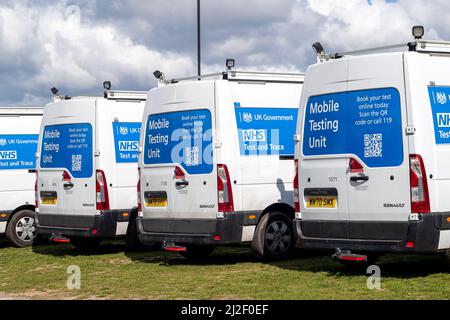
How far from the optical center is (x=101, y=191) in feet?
49.2

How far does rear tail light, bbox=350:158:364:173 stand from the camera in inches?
427

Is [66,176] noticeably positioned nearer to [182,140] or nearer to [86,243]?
[86,243]

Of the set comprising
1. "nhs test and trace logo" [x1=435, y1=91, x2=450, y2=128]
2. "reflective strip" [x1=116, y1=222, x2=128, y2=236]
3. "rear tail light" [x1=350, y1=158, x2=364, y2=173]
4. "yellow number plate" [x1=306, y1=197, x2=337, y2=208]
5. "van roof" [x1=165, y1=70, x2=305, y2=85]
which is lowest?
"reflective strip" [x1=116, y1=222, x2=128, y2=236]

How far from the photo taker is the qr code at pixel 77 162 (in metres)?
15.3

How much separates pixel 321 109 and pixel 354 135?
2.36ft

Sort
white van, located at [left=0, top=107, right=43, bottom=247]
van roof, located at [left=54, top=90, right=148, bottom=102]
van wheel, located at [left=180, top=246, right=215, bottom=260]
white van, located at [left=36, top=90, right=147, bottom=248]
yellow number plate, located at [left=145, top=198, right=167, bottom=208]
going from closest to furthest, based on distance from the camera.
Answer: yellow number plate, located at [left=145, top=198, right=167, bottom=208]
van wheel, located at [left=180, top=246, right=215, bottom=260]
white van, located at [left=36, top=90, right=147, bottom=248]
van roof, located at [left=54, top=90, right=148, bottom=102]
white van, located at [left=0, top=107, right=43, bottom=247]

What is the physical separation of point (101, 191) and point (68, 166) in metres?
0.89

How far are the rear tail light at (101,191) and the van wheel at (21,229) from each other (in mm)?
3216

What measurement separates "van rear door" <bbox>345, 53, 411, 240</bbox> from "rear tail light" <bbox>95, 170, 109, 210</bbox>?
5378 mm

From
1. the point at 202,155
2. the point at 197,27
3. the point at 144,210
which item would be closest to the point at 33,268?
the point at 144,210

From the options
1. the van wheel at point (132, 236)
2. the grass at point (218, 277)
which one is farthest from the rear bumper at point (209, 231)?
the van wheel at point (132, 236)

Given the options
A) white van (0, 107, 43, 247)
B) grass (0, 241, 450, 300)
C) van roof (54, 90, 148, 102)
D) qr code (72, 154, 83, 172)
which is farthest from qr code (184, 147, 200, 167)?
white van (0, 107, 43, 247)

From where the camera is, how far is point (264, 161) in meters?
13.2

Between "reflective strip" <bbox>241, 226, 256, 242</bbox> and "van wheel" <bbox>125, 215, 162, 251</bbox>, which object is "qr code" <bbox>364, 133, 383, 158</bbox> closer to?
"reflective strip" <bbox>241, 226, 256, 242</bbox>
